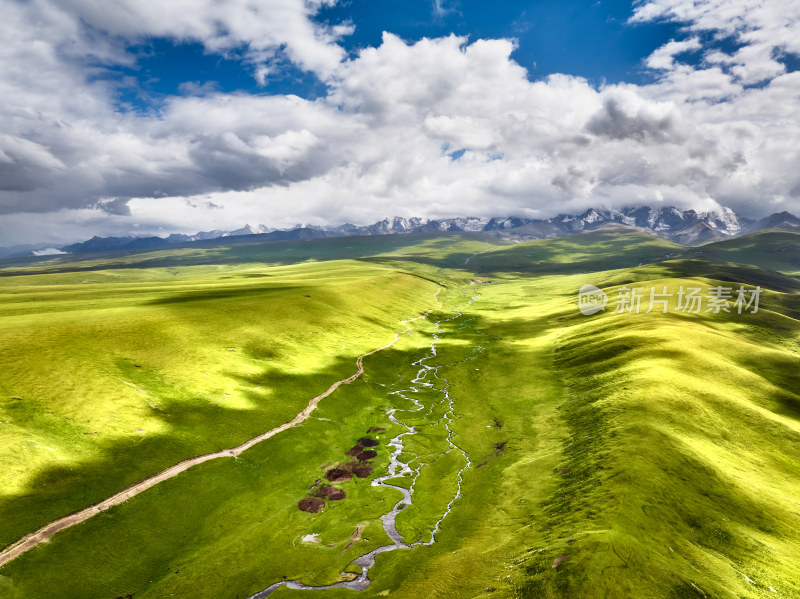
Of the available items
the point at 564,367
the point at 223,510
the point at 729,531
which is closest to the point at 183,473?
the point at 223,510

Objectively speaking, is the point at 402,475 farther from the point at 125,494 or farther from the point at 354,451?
the point at 125,494

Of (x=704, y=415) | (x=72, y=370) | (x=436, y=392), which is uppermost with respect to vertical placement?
(x=72, y=370)

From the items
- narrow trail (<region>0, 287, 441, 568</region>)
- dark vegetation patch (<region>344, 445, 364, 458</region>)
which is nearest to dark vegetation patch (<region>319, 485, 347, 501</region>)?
dark vegetation patch (<region>344, 445, 364, 458</region>)

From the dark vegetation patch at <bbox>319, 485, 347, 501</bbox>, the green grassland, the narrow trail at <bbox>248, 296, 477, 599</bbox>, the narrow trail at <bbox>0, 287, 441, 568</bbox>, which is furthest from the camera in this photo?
the dark vegetation patch at <bbox>319, 485, 347, 501</bbox>

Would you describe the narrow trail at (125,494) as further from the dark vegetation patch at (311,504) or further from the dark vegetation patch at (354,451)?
the dark vegetation patch at (311,504)

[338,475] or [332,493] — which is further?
[338,475]

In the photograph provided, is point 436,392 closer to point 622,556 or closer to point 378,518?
point 378,518

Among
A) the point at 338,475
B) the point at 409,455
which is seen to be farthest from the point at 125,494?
the point at 409,455

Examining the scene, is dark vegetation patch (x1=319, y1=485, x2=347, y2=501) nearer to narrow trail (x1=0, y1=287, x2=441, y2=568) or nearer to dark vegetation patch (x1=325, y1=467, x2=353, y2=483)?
dark vegetation patch (x1=325, y1=467, x2=353, y2=483)
